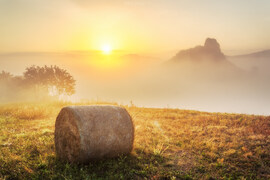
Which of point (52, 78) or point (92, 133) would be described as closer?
point (92, 133)

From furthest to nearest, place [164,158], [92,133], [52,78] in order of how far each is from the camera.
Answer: [52,78]
[164,158]
[92,133]

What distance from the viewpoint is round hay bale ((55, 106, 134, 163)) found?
6852 mm

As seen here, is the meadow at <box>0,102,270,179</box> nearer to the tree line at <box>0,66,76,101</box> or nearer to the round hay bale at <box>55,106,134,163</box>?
the round hay bale at <box>55,106,134,163</box>

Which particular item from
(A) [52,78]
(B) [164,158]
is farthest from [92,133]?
(A) [52,78]

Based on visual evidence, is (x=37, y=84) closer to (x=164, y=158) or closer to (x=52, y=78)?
(x=52, y=78)

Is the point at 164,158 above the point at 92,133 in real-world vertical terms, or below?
below

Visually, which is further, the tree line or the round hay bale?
the tree line

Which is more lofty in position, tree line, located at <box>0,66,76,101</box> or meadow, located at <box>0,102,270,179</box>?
tree line, located at <box>0,66,76,101</box>

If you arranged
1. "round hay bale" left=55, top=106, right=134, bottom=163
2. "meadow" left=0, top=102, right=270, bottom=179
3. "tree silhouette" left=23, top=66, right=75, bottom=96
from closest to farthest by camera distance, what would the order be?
"meadow" left=0, top=102, right=270, bottom=179 → "round hay bale" left=55, top=106, right=134, bottom=163 → "tree silhouette" left=23, top=66, right=75, bottom=96

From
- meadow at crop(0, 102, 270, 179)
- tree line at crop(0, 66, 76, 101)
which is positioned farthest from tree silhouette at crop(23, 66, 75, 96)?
meadow at crop(0, 102, 270, 179)

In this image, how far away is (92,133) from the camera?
6934 millimetres

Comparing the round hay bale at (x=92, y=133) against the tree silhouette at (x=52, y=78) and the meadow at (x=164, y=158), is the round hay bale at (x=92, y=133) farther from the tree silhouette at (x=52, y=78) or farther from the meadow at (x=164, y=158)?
the tree silhouette at (x=52, y=78)

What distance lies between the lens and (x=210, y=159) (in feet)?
26.3

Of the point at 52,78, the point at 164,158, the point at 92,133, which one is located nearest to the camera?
the point at 92,133
